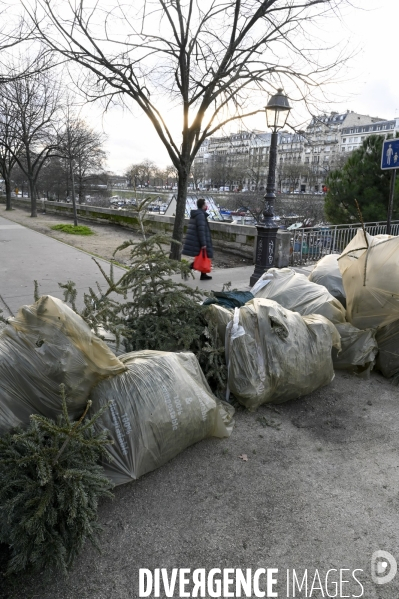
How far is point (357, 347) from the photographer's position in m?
4.12

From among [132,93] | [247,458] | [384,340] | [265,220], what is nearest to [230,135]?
[132,93]

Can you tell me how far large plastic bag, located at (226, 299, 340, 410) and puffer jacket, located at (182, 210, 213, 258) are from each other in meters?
4.23

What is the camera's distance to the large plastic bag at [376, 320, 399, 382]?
4.09 m

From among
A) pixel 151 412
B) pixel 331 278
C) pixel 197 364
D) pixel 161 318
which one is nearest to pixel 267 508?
pixel 151 412

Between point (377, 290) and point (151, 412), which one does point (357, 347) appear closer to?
point (377, 290)

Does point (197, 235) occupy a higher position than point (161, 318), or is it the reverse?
point (197, 235)

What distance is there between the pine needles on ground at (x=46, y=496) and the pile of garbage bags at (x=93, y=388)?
0.31 metres

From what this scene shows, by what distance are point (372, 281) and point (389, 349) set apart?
2.43 ft

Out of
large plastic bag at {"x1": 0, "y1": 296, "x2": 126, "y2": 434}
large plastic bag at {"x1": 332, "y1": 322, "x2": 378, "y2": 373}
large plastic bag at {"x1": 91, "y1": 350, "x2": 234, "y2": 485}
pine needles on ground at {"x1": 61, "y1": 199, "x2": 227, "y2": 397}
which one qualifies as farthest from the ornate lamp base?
large plastic bag at {"x1": 0, "y1": 296, "x2": 126, "y2": 434}

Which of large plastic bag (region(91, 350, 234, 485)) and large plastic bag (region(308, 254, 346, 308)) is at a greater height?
large plastic bag (region(308, 254, 346, 308))

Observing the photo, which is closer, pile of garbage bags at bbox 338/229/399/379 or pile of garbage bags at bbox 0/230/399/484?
pile of garbage bags at bbox 0/230/399/484

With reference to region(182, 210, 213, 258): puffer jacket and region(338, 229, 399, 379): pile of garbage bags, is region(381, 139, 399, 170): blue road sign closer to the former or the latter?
region(338, 229, 399, 379): pile of garbage bags

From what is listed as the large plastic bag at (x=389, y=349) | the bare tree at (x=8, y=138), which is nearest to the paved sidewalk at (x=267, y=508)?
the large plastic bag at (x=389, y=349)

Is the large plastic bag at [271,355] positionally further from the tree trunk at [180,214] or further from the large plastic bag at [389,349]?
the tree trunk at [180,214]
